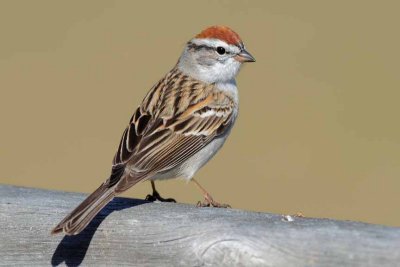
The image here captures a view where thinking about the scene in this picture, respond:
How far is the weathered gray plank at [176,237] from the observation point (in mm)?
3553

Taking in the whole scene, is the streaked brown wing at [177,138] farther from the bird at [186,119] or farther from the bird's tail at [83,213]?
the bird's tail at [83,213]

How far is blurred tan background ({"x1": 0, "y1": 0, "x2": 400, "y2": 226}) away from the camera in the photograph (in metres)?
11.5

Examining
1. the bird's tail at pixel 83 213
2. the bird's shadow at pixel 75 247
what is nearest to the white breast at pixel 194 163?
the bird's tail at pixel 83 213

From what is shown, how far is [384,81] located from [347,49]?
5.25 ft

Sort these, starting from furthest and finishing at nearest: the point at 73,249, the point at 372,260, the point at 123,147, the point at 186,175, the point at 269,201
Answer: the point at 269,201 < the point at 186,175 < the point at 123,147 < the point at 73,249 < the point at 372,260

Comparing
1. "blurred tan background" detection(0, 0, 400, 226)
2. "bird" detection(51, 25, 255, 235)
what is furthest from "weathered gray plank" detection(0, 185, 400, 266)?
"blurred tan background" detection(0, 0, 400, 226)

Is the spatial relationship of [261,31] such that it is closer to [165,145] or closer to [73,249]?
[165,145]

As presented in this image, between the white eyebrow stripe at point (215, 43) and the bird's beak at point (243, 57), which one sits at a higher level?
the white eyebrow stripe at point (215, 43)

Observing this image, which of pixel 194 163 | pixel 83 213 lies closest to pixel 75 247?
pixel 83 213

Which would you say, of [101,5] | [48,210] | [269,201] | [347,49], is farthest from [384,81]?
[48,210]

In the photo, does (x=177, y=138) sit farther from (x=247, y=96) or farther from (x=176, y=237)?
(x=247, y=96)

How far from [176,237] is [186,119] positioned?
2.22 meters

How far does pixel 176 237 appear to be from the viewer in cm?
396

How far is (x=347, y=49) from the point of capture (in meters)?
16.0
